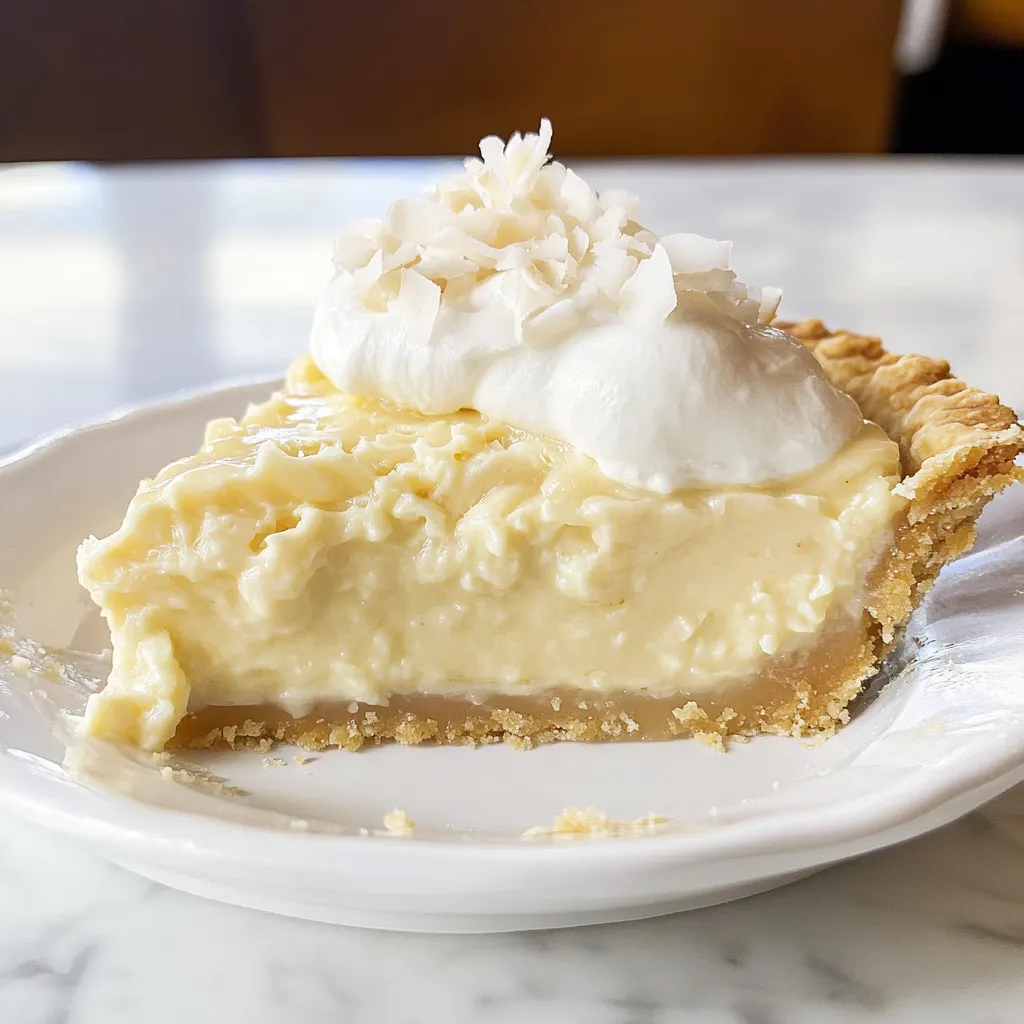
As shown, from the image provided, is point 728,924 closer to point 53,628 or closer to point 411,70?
point 53,628

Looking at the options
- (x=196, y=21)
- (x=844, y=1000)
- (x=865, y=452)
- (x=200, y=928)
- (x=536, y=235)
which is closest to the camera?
(x=844, y=1000)

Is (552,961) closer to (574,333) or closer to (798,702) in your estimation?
(798,702)

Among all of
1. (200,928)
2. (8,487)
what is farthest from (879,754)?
(8,487)

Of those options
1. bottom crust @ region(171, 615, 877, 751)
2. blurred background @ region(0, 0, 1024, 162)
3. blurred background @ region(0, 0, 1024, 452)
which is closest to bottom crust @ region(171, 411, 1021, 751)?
bottom crust @ region(171, 615, 877, 751)

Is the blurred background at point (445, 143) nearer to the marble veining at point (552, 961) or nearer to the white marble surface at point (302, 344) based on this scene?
the white marble surface at point (302, 344)

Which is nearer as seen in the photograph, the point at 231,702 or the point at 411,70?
the point at 231,702

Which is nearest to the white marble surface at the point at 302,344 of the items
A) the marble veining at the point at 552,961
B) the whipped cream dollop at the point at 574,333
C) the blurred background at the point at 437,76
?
the marble veining at the point at 552,961

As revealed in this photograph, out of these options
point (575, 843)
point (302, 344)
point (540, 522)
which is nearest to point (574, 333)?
point (540, 522)
